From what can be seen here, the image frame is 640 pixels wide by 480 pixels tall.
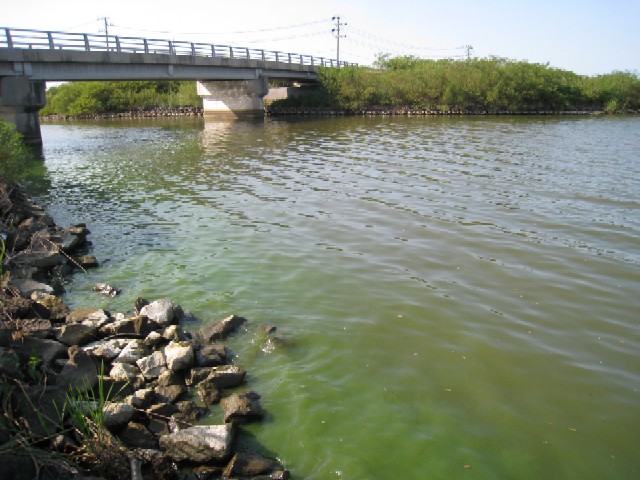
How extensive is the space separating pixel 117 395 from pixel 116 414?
80cm

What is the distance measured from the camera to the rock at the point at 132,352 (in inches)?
314

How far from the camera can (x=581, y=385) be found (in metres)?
7.57

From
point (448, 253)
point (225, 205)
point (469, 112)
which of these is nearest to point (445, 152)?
point (225, 205)

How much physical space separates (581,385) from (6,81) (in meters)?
40.1

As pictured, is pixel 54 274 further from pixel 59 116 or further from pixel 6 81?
pixel 59 116

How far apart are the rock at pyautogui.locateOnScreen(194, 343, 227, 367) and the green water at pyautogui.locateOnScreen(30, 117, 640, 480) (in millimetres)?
456

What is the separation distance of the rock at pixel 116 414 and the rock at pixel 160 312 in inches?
117

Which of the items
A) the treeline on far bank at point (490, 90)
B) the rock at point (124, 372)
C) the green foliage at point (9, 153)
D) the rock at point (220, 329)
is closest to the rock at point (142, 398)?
the rock at point (124, 372)

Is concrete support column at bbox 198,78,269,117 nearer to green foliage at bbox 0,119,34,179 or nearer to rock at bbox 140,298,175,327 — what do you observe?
green foliage at bbox 0,119,34,179

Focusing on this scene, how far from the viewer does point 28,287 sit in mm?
10352

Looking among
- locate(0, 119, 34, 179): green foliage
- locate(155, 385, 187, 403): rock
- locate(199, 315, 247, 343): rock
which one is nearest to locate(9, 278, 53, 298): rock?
locate(199, 315, 247, 343): rock

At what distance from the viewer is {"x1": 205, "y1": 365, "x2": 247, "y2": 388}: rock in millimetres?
7547

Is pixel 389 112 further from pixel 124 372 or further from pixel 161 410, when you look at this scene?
pixel 161 410

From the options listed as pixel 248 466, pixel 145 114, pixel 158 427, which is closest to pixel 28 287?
pixel 158 427
